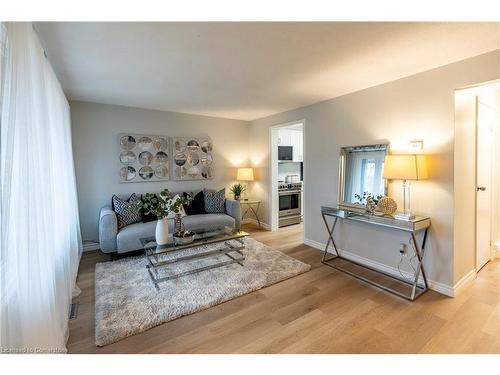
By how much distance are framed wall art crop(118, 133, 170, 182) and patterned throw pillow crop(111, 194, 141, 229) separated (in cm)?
53

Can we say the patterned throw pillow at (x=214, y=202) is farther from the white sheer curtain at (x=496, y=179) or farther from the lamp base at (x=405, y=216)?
the white sheer curtain at (x=496, y=179)

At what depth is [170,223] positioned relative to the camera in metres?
3.71

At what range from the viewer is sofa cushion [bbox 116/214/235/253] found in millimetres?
3334

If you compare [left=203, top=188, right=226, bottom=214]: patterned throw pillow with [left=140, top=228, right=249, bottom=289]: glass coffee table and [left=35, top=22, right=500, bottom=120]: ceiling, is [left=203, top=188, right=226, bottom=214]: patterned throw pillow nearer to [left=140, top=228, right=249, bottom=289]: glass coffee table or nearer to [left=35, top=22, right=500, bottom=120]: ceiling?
[left=140, top=228, right=249, bottom=289]: glass coffee table

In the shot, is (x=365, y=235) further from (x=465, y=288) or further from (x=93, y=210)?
(x=93, y=210)

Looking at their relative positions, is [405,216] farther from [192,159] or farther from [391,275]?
[192,159]

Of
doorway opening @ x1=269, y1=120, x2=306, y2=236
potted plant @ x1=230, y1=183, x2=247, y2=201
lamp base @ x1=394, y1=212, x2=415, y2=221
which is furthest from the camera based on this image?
potted plant @ x1=230, y1=183, x2=247, y2=201

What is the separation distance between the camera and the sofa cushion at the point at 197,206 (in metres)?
4.36

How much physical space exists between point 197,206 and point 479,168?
4090mm

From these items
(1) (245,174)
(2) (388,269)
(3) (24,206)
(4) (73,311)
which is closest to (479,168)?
(2) (388,269)

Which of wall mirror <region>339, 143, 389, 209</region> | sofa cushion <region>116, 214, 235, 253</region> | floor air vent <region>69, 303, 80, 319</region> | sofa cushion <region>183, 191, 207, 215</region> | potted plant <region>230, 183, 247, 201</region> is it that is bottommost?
floor air vent <region>69, 303, 80, 319</region>

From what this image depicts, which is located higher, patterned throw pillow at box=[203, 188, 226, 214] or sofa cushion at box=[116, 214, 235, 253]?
patterned throw pillow at box=[203, 188, 226, 214]

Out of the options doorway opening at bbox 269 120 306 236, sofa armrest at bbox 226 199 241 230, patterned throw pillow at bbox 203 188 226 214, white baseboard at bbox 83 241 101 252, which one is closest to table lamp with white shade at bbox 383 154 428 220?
doorway opening at bbox 269 120 306 236

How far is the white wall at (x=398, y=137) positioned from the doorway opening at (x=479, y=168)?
4.9 inches
